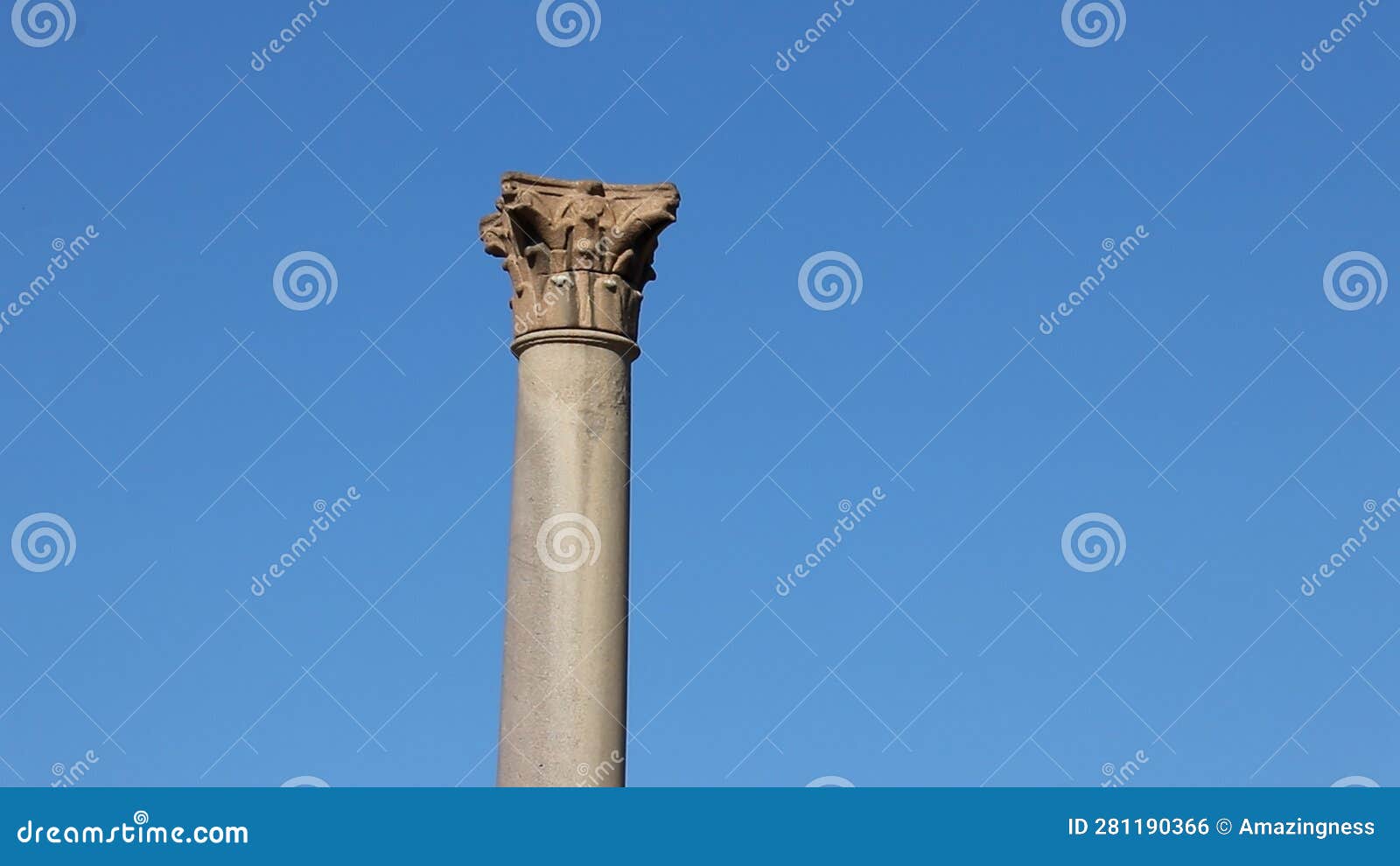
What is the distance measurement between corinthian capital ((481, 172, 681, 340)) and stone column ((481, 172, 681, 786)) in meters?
0.01

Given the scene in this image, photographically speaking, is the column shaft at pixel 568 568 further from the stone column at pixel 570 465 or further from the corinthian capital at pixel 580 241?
the corinthian capital at pixel 580 241

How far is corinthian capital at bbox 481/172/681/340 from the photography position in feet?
71.8

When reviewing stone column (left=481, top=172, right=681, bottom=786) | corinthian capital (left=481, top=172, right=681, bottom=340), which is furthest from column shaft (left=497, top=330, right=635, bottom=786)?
corinthian capital (left=481, top=172, right=681, bottom=340)

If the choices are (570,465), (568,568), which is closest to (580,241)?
(570,465)

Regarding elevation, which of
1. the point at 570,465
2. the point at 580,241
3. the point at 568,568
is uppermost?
the point at 580,241

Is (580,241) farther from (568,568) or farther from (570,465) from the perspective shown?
(568,568)

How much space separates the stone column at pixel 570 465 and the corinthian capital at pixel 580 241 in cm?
1

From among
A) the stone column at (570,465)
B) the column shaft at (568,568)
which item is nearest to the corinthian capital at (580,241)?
the stone column at (570,465)

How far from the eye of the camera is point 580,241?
865 inches

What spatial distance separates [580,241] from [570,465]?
6.92 ft

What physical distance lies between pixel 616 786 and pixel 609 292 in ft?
14.6

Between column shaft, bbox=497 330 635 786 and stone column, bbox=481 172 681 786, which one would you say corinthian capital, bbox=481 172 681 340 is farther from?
column shaft, bbox=497 330 635 786
